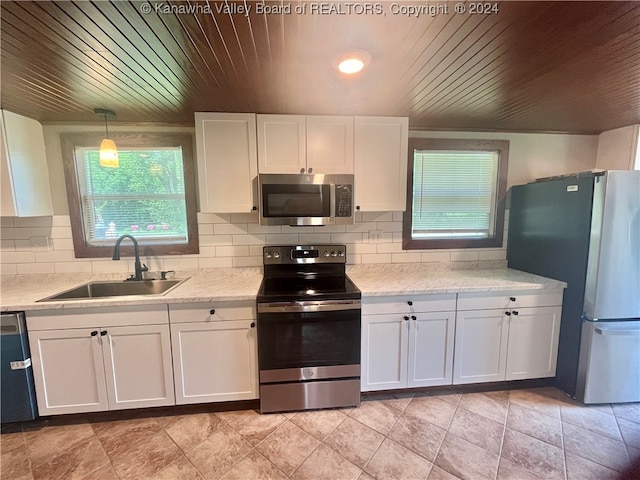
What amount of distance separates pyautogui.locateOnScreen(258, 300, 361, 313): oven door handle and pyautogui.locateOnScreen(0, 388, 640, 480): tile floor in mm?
792

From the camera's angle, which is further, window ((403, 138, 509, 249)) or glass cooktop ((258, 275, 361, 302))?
window ((403, 138, 509, 249))

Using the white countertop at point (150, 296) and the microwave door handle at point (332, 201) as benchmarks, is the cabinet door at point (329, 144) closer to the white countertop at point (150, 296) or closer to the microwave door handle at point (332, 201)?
the microwave door handle at point (332, 201)

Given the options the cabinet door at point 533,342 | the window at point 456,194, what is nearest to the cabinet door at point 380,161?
the window at point 456,194

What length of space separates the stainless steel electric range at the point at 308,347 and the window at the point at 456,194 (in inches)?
43.9

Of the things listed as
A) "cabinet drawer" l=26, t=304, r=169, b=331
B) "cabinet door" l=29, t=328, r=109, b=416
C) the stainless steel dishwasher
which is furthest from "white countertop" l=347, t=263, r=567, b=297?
the stainless steel dishwasher

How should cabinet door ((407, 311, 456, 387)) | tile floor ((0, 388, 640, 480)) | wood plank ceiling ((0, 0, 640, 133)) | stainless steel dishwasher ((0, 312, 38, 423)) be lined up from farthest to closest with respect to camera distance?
cabinet door ((407, 311, 456, 387)) < stainless steel dishwasher ((0, 312, 38, 423)) < tile floor ((0, 388, 640, 480)) < wood plank ceiling ((0, 0, 640, 133))

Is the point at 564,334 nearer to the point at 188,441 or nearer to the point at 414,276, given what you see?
the point at 414,276

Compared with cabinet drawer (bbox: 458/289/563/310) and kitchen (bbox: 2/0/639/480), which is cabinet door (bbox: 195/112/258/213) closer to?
kitchen (bbox: 2/0/639/480)

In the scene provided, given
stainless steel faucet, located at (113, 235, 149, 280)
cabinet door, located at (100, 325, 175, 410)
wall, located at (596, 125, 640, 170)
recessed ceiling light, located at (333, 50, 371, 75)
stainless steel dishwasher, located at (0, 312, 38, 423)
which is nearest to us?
recessed ceiling light, located at (333, 50, 371, 75)

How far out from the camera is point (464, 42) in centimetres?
128

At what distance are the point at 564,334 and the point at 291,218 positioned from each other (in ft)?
7.71

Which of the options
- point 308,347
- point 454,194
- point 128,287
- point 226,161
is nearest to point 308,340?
point 308,347

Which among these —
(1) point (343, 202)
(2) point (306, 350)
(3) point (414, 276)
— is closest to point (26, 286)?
(2) point (306, 350)

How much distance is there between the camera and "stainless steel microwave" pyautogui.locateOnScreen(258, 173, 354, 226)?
2.07 m
